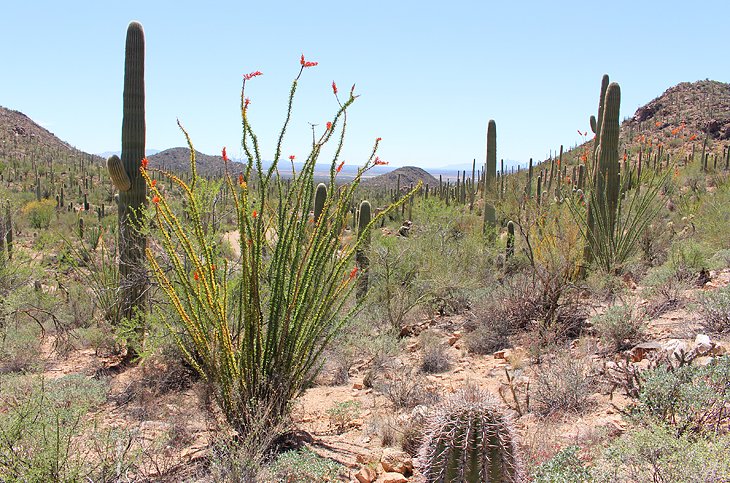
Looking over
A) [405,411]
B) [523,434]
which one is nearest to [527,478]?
[523,434]

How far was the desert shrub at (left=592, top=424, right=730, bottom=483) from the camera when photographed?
3.07 meters

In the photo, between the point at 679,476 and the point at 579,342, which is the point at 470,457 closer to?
the point at 679,476

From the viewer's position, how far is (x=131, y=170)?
9.10 meters

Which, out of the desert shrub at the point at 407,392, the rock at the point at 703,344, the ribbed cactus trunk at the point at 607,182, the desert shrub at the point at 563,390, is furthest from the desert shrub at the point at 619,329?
the ribbed cactus trunk at the point at 607,182

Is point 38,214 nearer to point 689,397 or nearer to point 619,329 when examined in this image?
point 619,329

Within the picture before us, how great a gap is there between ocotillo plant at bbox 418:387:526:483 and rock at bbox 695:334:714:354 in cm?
271

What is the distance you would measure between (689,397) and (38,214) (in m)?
26.7

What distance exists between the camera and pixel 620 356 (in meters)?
Answer: 6.15

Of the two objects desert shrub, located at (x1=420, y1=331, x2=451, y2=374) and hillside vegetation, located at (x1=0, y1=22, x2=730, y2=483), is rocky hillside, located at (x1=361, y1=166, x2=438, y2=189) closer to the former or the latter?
hillside vegetation, located at (x1=0, y1=22, x2=730, y2=483)

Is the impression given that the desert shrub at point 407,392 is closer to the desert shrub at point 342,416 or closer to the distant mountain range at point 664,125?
the desert shrub at point 342,416

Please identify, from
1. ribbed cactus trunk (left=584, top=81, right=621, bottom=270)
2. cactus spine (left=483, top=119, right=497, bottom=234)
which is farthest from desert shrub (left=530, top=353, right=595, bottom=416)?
cactus spine (left=483, top=119, right=497, bottom=234)

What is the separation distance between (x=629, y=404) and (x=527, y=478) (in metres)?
1.51

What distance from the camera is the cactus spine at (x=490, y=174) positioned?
1711cm

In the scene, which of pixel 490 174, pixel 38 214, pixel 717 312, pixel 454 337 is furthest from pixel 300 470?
pixel 38 214
